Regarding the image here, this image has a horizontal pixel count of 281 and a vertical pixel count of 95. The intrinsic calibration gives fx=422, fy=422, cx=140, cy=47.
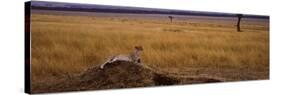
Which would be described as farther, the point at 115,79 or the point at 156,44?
the point at 156,44

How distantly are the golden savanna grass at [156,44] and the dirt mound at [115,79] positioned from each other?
0.22 feet

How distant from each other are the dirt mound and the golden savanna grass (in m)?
0.07

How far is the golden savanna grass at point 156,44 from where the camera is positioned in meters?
3.68

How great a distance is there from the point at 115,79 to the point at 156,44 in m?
0.54

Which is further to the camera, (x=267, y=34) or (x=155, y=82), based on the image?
(x=267, y=34)

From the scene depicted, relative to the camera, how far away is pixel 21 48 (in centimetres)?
355

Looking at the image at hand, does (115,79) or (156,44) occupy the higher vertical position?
(156,44)

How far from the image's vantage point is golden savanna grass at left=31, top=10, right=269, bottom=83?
368cm

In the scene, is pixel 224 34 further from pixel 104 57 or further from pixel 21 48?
pixel 21 48

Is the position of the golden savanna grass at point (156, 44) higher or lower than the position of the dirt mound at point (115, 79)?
higher

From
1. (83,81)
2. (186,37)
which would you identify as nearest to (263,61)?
(186,37)

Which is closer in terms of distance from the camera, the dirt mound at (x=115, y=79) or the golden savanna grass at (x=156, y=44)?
the golden savanna grass at (x=156, y=44)

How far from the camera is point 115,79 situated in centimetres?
400
